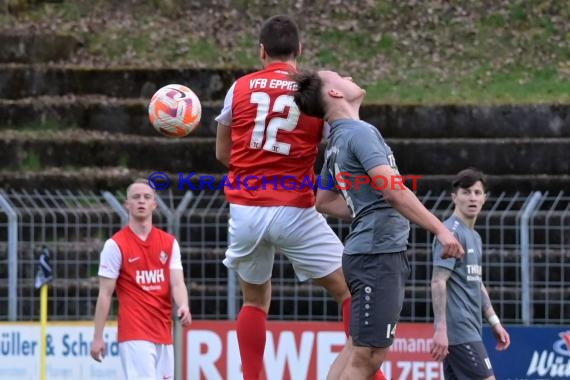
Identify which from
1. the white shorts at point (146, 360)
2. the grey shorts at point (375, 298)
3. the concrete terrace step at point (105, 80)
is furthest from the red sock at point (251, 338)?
the concrete terrace step at point (105, 80)

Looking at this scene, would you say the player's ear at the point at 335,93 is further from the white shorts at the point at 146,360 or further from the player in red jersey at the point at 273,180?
the white shorts at the point at 146,360

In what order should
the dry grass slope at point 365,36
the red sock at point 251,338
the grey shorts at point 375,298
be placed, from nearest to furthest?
the grey shorts at point 375,298 < the red sock at point 251,338 < the dry grass slope at point 365,36

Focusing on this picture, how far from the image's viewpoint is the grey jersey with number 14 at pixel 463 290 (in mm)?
8250

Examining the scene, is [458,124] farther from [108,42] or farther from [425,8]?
[108,42]

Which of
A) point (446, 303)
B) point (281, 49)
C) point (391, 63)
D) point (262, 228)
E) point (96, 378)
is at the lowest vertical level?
point (96, 378)

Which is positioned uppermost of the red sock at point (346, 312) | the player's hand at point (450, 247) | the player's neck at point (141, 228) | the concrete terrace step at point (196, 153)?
the concrete terrace step at point (196, 153)

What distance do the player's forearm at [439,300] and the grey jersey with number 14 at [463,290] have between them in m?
0.11

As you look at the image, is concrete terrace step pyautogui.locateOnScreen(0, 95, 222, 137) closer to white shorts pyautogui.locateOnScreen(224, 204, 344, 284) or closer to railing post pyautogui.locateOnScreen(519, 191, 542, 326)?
railing post pyautogui.locateOnScreen(519, 191, 542, 326)

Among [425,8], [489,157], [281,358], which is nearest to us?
[281,358]

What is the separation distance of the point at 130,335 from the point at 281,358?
2.41 metres

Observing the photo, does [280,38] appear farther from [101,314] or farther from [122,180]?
[122,180]

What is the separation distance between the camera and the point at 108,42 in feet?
62.1

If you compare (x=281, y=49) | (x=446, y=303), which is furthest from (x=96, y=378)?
(x=281, y=49)

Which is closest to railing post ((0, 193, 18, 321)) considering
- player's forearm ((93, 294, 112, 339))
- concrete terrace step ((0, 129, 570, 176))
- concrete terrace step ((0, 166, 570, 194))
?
concrete terrace step ((0, 166, 570, 194))
